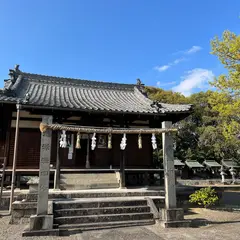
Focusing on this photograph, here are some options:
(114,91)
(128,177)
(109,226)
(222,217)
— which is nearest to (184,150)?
(114,91)

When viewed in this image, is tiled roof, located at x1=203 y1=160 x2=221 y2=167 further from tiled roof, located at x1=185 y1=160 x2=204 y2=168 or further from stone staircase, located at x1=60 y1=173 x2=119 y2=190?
stone staircase, located at x1=60 y1=173 x2=119 y2=190

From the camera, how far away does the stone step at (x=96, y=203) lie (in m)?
7.58

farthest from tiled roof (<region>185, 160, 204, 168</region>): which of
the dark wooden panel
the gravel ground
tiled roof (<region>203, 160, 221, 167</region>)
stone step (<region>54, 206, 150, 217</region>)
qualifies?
stone step (<region>54, 206, 150, 217</region>)

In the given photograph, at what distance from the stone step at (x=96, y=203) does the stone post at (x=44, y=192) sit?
3.52 ft

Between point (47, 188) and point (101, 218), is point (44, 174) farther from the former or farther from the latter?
point (101, 218)

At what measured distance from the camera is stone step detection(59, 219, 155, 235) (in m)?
6.51

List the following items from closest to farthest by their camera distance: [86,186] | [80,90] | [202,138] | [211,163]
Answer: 1. [86,186]
2. [80,90]
3. [211,163]
4. [202,138]

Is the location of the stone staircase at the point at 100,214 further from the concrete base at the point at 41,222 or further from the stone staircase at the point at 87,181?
the stone staircase at the point at 87,181

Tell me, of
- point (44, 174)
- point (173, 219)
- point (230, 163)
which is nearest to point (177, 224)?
point (173, 219)

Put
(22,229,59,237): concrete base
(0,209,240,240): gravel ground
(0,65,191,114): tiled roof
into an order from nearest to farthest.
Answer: (0,209,240,240): gravel ground → (22,229,59,237): concrete base → (0,65,191,114): tiled roof

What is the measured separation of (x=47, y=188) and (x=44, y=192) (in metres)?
0.14

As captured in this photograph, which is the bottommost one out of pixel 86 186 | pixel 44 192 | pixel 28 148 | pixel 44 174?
pixel 86 186

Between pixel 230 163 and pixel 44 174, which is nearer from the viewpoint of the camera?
pixel 44 174

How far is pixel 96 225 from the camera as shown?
7.00m
